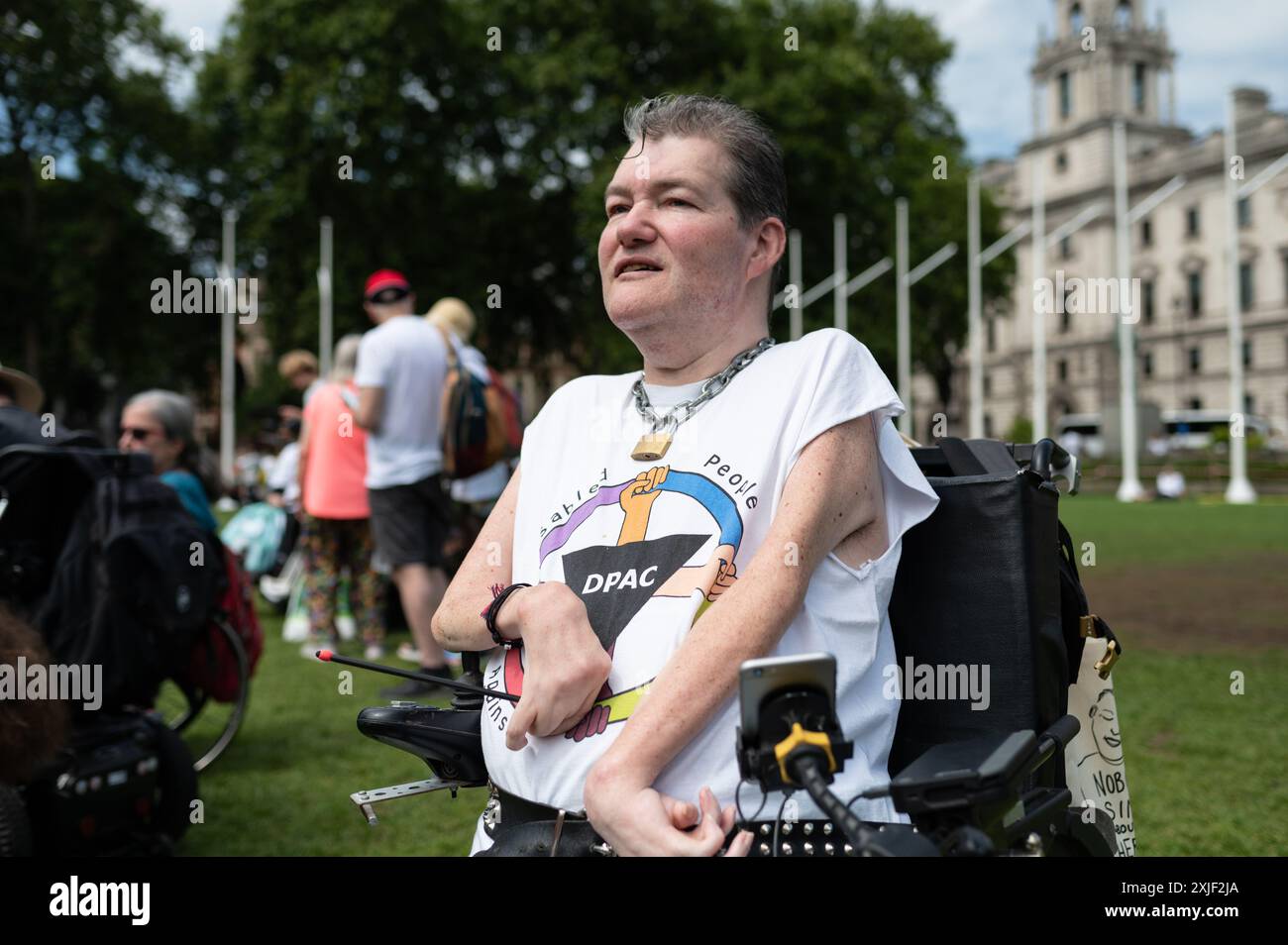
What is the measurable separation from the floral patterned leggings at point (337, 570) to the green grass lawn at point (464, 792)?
35 centimetres

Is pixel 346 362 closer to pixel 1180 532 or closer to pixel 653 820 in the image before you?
pixel 653 820

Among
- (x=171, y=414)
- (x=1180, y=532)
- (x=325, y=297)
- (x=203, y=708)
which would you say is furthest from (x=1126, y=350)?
(x=203, y=708)

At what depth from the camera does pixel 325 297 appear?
2961 cm

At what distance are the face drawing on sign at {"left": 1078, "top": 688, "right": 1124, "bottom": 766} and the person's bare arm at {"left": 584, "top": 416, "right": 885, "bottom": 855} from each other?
0.73m

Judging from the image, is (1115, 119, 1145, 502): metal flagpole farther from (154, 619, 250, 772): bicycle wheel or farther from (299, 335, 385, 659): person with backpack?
(154, 619, 250, 772): bicycle wheel

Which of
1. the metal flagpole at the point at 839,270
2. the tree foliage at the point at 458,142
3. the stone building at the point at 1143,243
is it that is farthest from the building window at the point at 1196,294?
the metal flagpole at the point at 839,270

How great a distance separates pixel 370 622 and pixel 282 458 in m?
3.52

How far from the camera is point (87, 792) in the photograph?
3.41 m

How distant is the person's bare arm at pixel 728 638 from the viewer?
1.69 metres

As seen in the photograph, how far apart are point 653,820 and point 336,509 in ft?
19.8

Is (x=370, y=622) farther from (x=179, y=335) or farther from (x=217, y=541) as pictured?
(x=179, y=335)

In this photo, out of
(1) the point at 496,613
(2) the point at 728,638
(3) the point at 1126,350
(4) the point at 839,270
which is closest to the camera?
(2) the point at 728,638
